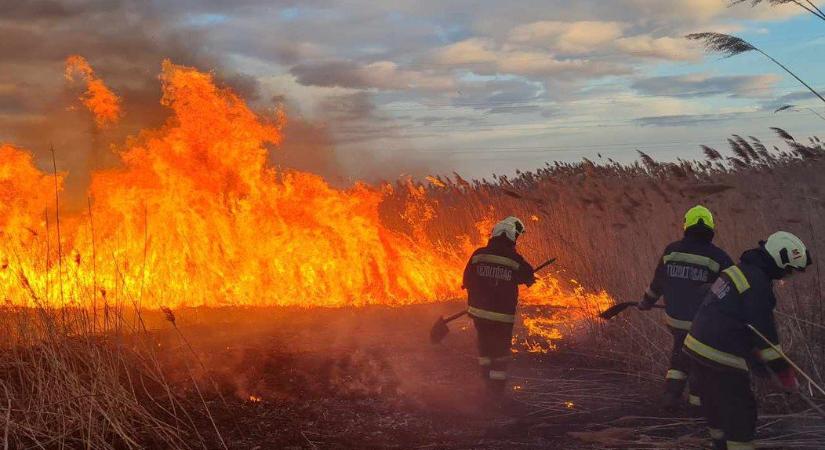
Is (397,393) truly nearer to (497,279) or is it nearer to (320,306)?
(497,279)

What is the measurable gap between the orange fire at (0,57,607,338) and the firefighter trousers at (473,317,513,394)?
4.38 metres

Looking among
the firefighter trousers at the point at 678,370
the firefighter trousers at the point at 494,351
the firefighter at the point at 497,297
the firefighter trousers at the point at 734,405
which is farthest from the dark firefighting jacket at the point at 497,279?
the firefighter trousers at the point at 734,405

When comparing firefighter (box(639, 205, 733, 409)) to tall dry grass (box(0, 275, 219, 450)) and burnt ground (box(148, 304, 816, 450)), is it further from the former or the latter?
tall dry grass (box(0, 275, 219, 450))

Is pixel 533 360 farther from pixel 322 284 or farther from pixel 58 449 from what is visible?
pixel 58 449

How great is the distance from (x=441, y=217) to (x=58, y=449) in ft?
33.0

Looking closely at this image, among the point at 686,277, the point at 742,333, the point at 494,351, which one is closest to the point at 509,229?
the point at 494,351

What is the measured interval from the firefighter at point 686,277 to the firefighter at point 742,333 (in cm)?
143

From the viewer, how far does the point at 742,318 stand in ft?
14.6

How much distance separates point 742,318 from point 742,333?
124 mm

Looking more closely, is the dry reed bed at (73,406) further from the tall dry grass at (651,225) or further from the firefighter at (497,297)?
the tall dry grass at (651,225)

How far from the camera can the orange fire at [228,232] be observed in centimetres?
1119

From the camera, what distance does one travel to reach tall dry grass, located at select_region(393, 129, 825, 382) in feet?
25.0

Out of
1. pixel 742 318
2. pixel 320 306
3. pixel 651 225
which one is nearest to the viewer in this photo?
pixel 742 318

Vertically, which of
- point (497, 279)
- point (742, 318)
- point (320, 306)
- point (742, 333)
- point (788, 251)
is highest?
point (788, 251)
